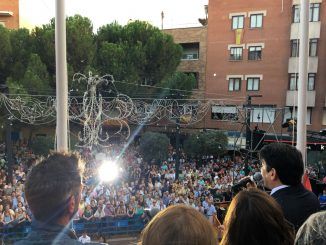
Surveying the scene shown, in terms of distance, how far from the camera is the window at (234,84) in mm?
29172

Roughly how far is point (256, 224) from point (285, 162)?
111 cm

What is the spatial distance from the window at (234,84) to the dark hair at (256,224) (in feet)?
91.7

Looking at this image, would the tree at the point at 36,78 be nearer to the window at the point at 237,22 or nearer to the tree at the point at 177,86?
the tree at the point at 177,86

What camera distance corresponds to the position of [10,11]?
95.3ft

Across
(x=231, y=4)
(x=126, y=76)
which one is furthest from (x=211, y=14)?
(x=126, y=76)

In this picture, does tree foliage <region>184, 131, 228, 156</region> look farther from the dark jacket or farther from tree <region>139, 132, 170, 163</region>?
the dark jacket

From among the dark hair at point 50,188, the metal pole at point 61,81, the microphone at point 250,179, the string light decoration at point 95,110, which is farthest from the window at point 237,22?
the dark hair at point 50,188

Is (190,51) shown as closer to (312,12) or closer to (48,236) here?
(312,12)

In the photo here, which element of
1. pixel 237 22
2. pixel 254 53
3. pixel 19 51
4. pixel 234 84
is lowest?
pixel 234 84

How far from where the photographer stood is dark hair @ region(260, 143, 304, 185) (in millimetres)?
2723

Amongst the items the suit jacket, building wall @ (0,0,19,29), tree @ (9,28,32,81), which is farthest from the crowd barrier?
building wall @ (0,0,19,29)

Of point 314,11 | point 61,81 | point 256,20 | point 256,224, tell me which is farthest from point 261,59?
point 256,224

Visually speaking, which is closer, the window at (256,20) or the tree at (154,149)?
the tree at (154,149)

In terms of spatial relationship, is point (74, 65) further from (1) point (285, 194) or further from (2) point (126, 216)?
(1) point (285, 194)
